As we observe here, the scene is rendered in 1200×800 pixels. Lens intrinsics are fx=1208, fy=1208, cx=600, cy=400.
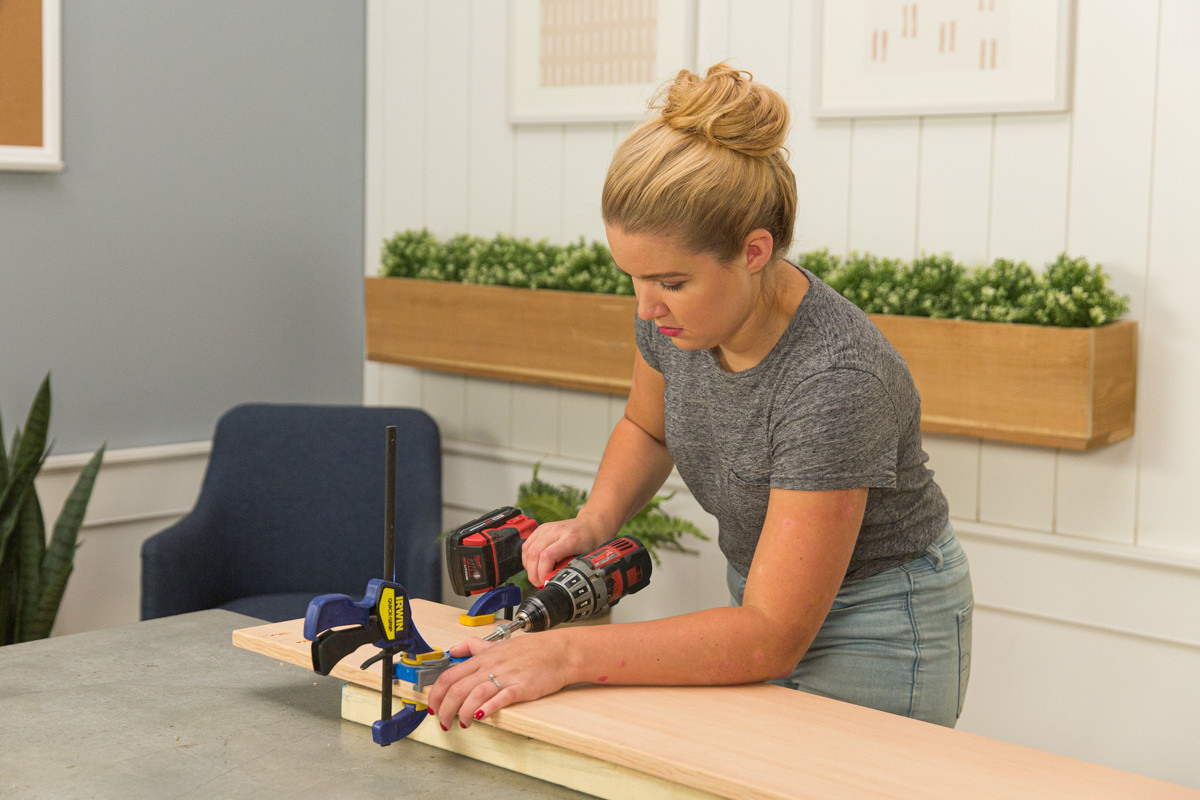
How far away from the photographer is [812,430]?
1.45m

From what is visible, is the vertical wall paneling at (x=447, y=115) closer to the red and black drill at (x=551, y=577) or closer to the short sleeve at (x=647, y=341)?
the short sleeve at (x=647, y=341)

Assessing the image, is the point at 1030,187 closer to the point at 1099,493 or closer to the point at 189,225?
the point at 1099,493

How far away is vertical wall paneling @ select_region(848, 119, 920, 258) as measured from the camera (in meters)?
2.63

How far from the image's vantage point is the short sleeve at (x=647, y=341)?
1.81 m

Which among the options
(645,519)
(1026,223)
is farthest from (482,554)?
(1026,223)

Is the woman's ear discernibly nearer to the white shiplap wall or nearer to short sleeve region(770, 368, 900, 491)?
short sleeve region(770, 368, 900, 491)

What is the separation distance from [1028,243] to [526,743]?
1.63 m

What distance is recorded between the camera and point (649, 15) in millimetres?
3023

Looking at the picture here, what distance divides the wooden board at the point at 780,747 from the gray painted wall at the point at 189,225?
6.34 feet

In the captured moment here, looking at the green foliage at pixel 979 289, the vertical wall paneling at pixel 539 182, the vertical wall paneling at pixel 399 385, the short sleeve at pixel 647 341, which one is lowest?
the vertical wall paneling at pixel 399 385

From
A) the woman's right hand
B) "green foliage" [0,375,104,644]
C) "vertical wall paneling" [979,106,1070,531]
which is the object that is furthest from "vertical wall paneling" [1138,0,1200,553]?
"green foliage" [0,375,104,644]

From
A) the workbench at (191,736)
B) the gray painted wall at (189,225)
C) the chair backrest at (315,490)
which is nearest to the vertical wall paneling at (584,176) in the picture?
the chair backrest at (315,490)

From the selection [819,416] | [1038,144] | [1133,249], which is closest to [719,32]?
[1038,144]

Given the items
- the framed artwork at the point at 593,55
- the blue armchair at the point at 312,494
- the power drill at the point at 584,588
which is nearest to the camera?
the power drill at the point at 584,588
